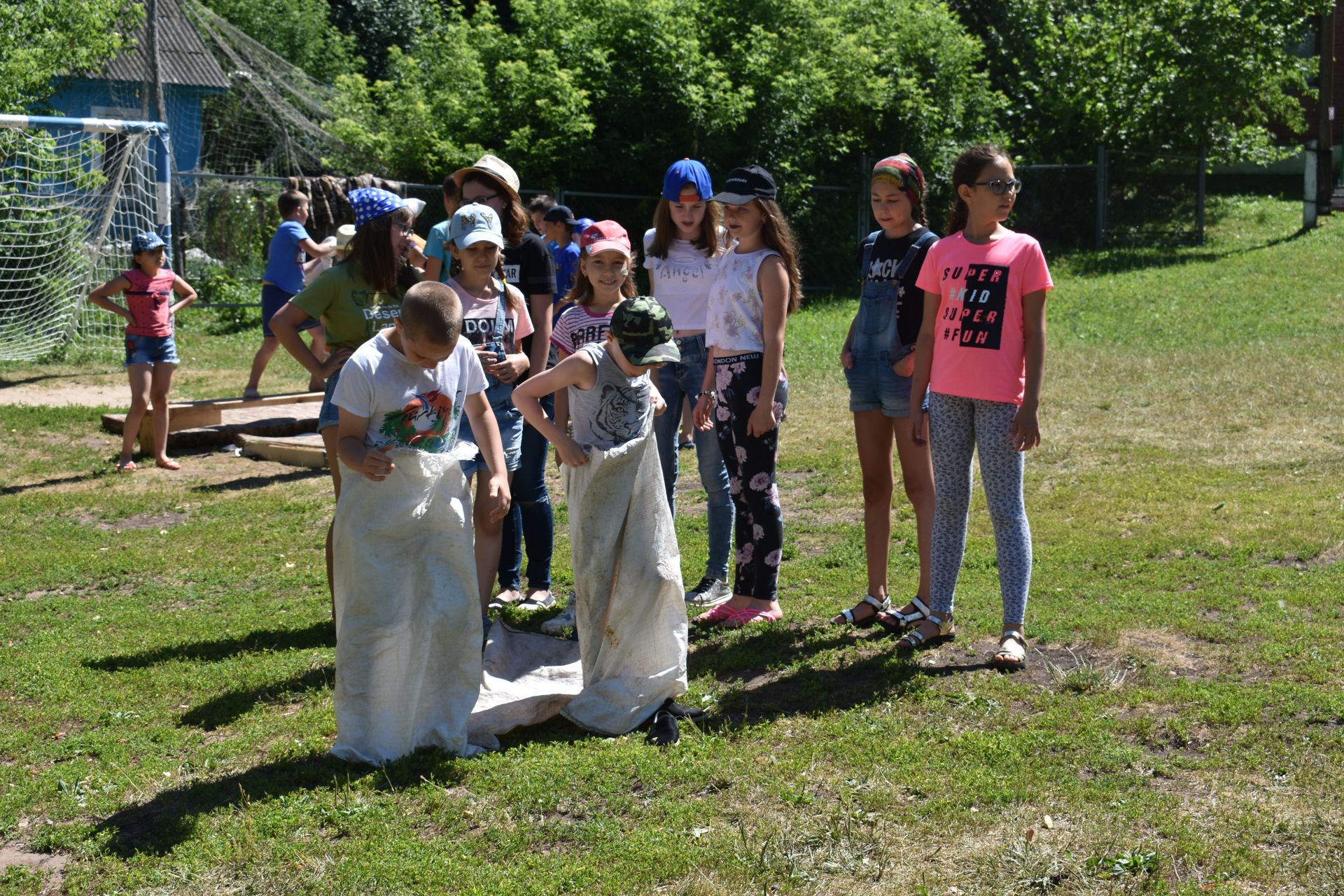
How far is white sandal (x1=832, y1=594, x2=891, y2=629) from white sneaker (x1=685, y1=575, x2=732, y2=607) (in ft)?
2.12

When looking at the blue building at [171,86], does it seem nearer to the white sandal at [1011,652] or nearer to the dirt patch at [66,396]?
the dirt patch at [66,396]

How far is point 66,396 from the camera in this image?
42.5ft

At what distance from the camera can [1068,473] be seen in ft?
28.3

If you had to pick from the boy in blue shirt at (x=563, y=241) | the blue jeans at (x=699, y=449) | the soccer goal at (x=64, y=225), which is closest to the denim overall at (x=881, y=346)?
the blue jeans at (x=699, y=449)

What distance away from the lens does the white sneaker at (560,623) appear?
554cm

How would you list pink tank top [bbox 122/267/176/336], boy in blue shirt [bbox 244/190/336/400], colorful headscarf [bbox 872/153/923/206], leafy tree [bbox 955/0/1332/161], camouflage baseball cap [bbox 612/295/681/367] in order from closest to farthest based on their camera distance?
1. camouflage baseball cap [bbox 612/295/681/367]
2. colorful headscarf [bbox 872/153/923/206]
3. pink tank top [bbox 122/267/176/336]
4. boy in blue shirt [bbox 244/190/336/400]
5. leafy tree [bbox 955/0/1332/161]

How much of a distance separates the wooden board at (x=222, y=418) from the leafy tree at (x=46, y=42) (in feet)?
28.6

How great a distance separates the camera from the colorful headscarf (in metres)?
5.11

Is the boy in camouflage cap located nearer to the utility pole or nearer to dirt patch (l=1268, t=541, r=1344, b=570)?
dirt patch (l=1268, t=541, r=1344, b=570)

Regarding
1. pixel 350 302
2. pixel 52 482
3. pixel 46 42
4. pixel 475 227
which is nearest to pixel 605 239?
pixel 475 227

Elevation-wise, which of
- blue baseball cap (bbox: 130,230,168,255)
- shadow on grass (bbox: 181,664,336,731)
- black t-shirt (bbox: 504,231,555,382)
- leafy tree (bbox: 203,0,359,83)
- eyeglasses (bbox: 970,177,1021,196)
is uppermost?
leafy tree (bbox: 203,0,359,83)

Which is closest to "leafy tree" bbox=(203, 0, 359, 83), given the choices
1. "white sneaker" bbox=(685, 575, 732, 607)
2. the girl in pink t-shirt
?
"white sneaker" bbox=(685, 575, 732, 607)

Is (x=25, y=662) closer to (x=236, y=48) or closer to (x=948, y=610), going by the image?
(x=948, y=610)

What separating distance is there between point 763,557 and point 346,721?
2.15 m
